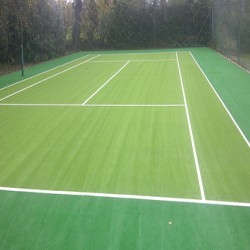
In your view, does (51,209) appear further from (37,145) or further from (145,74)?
(145,74)

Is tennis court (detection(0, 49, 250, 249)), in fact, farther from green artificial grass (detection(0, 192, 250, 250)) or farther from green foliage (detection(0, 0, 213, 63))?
green foliage (detection(0, 0, 213, 63))

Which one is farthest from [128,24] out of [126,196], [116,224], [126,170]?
[116,224]

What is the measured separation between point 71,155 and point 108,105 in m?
3.64

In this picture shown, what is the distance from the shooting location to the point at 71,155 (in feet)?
22.1

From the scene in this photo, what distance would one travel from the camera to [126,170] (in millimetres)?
6031

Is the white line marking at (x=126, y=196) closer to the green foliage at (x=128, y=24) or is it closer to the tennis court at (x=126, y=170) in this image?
the tennis court at (x=126, y=170)

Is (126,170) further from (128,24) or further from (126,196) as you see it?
(128,24)

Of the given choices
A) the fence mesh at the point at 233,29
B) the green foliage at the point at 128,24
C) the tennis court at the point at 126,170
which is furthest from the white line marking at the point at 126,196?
the green foliage at the point at 128,24

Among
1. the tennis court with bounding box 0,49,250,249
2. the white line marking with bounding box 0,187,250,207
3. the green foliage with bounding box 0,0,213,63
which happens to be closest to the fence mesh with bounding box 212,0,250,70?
the green foliage with bounding box 0,0,213,63

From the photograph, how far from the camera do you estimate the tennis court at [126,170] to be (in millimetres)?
4398

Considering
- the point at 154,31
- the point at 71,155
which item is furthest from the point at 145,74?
the point at 154,31

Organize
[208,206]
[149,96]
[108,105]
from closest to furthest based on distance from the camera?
[208,206] → [108,105] → [149,96]

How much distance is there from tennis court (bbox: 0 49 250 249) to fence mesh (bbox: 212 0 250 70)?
5382 mm

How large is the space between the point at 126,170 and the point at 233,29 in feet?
45.9
